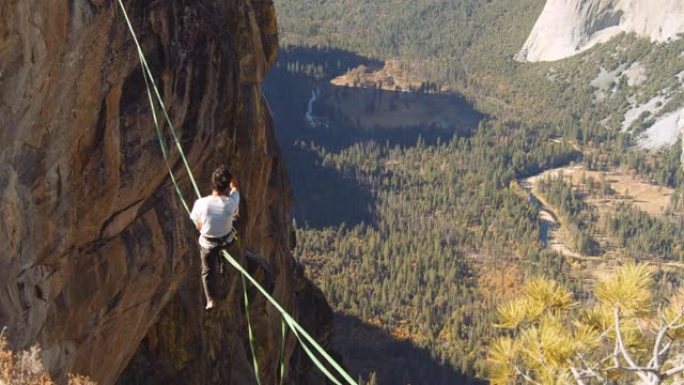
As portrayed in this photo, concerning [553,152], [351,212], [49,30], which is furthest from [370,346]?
[553,152]

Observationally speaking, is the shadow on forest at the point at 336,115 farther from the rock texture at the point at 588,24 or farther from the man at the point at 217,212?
the man at the point at 217,212

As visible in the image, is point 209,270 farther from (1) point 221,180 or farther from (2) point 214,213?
(1) point 221,180

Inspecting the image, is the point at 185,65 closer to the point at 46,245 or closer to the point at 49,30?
the point at 49,30

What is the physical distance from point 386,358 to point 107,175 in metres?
54.3

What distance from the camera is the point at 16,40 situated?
1052 centimetres

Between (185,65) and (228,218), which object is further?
(185,65)

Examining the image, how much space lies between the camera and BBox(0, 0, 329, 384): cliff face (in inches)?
420

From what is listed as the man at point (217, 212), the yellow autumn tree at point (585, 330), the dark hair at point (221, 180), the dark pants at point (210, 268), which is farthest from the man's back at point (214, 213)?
the yellow autumn tree at point (585, 330)

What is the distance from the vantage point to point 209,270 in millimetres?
9523

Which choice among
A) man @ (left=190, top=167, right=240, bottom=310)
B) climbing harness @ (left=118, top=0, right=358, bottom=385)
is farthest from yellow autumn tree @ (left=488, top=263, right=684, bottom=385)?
man @ (left=190, top=167, right=240, bottom=310)

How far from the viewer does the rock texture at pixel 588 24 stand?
503 ft

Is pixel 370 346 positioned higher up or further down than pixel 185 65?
further down

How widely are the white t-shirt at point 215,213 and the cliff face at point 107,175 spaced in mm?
3708

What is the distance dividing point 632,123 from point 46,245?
140942mm
